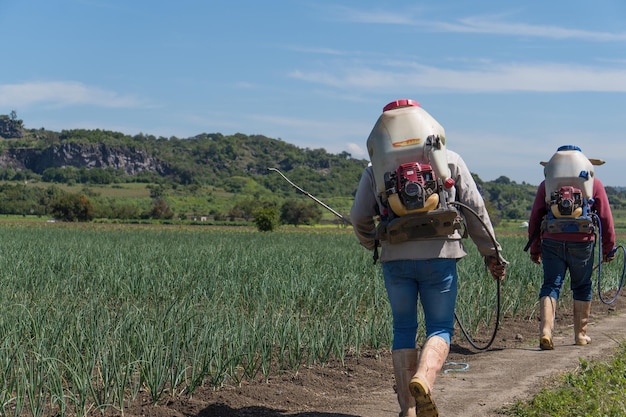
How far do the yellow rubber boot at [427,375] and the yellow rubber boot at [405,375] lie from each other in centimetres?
18

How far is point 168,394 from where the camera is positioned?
5.06 m

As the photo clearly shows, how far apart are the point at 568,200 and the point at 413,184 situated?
11.5 ft

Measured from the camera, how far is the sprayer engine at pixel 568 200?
7.30m

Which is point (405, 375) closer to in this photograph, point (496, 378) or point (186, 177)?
point (496, 378)

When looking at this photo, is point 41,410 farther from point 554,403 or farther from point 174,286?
point 174,286

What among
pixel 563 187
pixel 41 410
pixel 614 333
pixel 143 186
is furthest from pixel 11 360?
pixel 143 186

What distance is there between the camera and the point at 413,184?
4.30 meters

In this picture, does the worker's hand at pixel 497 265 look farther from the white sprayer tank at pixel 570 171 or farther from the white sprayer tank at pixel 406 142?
the white sprayer tank at pixel 570 171

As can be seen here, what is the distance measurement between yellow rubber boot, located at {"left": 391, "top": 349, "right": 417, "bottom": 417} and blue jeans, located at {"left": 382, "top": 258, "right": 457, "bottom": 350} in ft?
0.17

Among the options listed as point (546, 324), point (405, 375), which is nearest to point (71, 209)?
point (546, 324)

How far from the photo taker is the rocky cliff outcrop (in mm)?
189000

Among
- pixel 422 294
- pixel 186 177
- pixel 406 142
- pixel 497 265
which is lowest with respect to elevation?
pixel 422 294

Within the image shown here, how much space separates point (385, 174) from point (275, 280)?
17.3ft

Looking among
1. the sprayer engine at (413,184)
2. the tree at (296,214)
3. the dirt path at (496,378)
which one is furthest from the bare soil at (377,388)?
the tree at (296,214)
